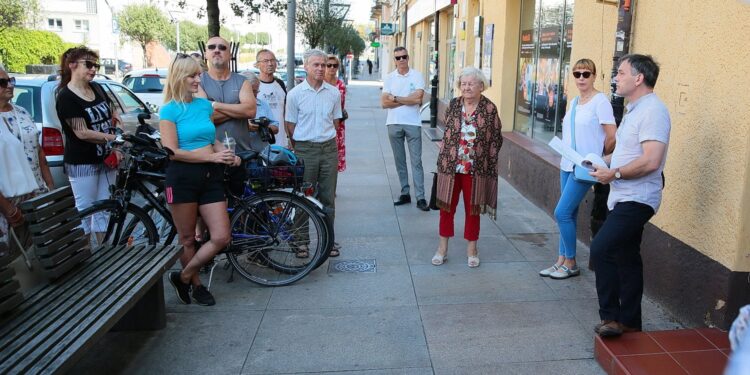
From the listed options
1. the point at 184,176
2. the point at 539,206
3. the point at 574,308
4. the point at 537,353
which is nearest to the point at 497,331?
the point at 537,353

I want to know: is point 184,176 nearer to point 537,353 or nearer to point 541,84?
point 537,353

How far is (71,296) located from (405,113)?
486 cm

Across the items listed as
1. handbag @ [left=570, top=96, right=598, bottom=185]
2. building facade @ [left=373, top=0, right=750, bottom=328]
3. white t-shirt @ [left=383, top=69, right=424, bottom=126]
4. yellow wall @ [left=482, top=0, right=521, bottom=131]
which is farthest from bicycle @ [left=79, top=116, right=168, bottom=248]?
yellow wall @ [left=482, top=0, right=521, bottom=131]

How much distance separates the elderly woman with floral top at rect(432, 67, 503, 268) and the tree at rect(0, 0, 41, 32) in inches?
1291

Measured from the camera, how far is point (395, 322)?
423 cm

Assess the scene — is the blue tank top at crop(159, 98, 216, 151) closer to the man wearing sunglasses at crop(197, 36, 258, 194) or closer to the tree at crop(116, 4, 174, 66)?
the man wearing sunglasses at crop(197, 36, 258, 194)

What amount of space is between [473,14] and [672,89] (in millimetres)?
8418

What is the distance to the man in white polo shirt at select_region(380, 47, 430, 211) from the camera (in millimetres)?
7359

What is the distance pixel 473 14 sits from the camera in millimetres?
12398

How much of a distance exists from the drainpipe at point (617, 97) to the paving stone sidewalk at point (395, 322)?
587mm

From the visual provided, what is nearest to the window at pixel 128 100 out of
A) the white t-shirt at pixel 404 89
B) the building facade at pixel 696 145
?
the white t-shirt at pixel 404 89

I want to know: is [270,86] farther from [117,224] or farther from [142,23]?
[142,23]

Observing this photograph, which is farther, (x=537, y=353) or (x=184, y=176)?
(x=184, y=176)

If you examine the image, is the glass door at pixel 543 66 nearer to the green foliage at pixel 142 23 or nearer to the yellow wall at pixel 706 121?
the yellow wall at pixel 706 121
